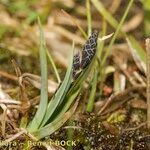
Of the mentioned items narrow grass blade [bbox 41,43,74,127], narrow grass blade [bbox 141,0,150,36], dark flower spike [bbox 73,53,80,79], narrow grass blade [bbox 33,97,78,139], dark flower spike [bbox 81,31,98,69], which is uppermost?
narrow grass blade [bbox 141,0,150,36]

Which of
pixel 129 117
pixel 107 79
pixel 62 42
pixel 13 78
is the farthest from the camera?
pixel 62 42

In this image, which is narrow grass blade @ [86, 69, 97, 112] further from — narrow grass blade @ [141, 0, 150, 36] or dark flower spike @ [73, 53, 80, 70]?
narrow grass blade @ [141, 0, 150, 36]

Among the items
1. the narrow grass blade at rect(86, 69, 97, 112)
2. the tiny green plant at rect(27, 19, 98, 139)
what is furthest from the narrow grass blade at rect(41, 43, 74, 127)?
the narrow grass blade at rect(86, 69, 97, 112)

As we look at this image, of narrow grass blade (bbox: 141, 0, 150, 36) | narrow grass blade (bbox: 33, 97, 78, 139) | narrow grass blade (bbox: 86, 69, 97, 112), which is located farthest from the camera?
narrow grass blade (bbox: 141, 0, 150, 36)

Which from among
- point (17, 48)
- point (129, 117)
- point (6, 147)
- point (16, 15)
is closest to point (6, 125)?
→ point (6, 147)

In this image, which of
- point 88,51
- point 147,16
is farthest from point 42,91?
point 147,16

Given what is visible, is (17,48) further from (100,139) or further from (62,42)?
(100,139)

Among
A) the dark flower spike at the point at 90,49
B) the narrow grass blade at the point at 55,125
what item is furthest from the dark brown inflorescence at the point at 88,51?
the narrow grass blade at the point at 55,125
